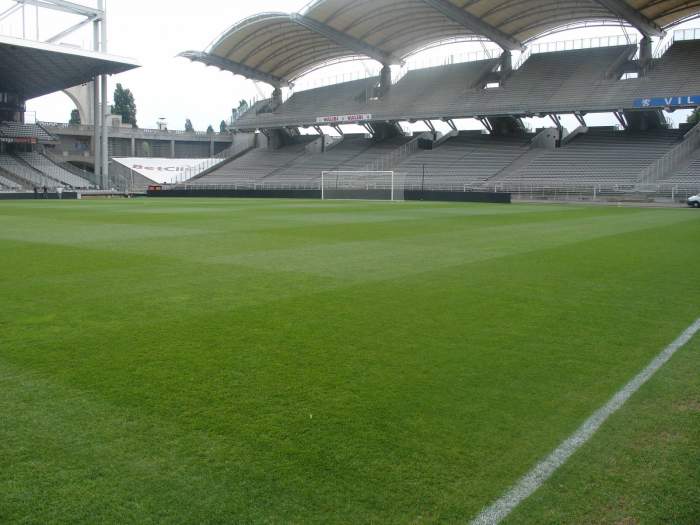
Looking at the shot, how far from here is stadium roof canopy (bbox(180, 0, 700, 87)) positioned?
161ft

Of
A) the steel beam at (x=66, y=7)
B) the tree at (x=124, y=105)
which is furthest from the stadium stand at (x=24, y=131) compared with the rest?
the tree at (x=124, y=105)

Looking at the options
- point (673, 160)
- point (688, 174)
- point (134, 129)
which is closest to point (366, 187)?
point (673, 160)

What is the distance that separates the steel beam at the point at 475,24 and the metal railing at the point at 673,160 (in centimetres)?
1731

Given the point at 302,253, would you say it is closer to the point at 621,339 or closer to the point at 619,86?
the point at 621,339

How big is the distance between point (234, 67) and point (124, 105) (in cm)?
5346

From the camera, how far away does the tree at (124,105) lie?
Result: 369ft

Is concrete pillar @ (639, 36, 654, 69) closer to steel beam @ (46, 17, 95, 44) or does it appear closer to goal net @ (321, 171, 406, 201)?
goal net @ (321, 171, 406, 201)

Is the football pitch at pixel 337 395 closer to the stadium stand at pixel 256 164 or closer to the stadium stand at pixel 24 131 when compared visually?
the stadium stand at pixel 256 164

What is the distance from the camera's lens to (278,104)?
243 ft

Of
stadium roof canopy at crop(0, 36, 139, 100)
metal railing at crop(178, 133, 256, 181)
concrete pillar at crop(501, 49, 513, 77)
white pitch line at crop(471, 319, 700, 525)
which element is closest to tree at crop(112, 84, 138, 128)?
metal railing at crop(178, 133, 256, 181)

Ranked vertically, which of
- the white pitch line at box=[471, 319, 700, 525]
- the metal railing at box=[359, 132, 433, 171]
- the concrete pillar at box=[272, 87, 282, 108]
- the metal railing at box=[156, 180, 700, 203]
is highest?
the concrete pillar at box=[272, 87, 282, 108]

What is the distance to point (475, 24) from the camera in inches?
2041

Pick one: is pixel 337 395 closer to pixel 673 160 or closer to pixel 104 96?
pixel 673 160

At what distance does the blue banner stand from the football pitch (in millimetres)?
41185
